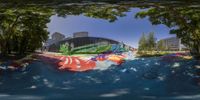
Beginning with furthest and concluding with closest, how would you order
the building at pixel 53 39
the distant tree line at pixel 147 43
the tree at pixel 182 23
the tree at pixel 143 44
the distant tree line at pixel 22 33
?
the building at pixel 53 39, the tree at pixel 143 44, the distant tree line at pixel 147 43, the distant tree line at pixel 22 33, the tree at pixel 182 23

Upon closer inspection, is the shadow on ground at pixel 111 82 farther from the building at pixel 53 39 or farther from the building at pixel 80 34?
the building at pixel 80 34

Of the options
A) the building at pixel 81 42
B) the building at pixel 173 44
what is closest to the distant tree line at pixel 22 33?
the building at pixel 81 42

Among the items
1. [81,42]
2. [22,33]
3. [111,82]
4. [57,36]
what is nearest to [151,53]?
[81,42]

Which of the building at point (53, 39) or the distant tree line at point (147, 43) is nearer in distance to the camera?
the distant tree line at point (147, 43)

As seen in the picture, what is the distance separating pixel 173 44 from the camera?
28.1 m

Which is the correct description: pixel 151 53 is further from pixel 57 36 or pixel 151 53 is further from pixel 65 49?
pixel 57 36

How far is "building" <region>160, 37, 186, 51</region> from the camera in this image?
86.8ft

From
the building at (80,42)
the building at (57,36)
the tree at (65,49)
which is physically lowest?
the tree at (65,49)

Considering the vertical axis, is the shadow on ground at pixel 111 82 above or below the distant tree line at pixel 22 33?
below

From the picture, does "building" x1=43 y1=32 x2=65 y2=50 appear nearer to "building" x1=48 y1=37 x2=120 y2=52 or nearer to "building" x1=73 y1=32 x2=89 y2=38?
"building" x1=48 y1=37 x2=120 y2=52

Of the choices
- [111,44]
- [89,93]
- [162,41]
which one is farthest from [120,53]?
[89,93]

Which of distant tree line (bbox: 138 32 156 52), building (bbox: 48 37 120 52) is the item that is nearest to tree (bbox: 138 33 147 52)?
distant tree line (bbox: 138 32 156 52)

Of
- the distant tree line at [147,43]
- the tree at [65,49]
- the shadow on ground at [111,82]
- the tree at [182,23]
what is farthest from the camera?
the tree at [65,49]

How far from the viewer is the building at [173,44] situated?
26.5 metres
